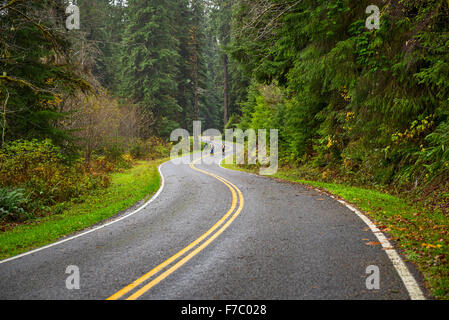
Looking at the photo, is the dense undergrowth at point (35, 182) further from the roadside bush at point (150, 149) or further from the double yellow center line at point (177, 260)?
the roadside bush at point (150, 149)

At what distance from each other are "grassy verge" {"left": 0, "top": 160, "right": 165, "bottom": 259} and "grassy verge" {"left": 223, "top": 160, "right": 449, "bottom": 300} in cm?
768

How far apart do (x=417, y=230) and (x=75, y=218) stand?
938 cm

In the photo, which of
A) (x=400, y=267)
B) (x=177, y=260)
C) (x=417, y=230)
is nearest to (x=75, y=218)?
(x=177, y=260)

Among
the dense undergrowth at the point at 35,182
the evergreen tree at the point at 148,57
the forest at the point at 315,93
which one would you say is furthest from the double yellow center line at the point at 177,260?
the evergreen tree at the point at 148,57

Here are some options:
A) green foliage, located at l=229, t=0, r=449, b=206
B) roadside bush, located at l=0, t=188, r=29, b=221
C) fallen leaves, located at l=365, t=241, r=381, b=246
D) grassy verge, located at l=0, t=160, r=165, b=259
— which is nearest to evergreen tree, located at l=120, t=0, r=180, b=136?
grassy verge, located at l=0, t=160, r=165, b=259

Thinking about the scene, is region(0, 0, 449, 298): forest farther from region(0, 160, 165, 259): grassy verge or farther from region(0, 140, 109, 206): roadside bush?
region(0, 160, 165, 259): grassy verge

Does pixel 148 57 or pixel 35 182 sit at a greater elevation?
pixel 148 57

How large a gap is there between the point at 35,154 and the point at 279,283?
1022cm

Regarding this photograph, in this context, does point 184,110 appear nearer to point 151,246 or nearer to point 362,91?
point 362,91

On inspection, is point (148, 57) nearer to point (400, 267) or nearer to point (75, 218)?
point (75, 218)

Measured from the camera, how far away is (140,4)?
35969mm

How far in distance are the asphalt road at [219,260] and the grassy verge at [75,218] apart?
91cm

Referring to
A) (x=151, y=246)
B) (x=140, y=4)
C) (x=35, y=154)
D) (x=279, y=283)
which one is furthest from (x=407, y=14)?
(x=140, y=4)

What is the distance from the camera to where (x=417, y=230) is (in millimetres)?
6133
